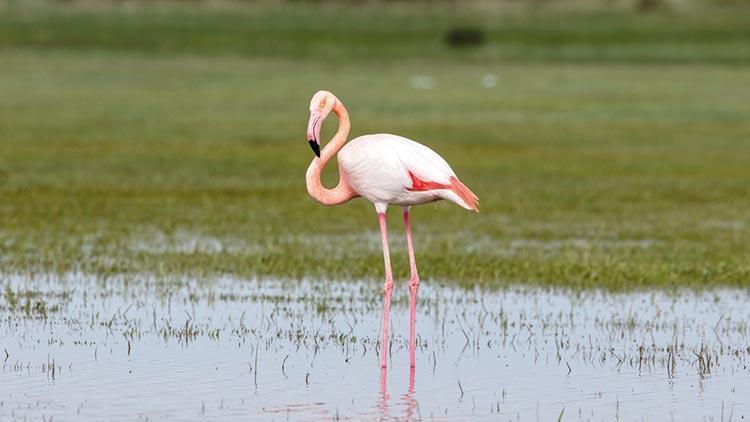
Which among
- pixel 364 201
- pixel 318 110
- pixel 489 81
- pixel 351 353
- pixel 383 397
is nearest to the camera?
pixel 383 397

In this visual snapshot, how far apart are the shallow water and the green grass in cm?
124

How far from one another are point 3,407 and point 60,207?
11.7 meters

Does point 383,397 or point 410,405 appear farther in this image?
point 383,397

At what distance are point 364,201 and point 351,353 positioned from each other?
11.4 m

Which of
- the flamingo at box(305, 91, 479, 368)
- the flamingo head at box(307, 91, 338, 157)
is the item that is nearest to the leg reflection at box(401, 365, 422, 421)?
the flamingo at box(305, 91, 479, 368)

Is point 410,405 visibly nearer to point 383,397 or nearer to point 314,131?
point 383,397

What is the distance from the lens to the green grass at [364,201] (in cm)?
1728

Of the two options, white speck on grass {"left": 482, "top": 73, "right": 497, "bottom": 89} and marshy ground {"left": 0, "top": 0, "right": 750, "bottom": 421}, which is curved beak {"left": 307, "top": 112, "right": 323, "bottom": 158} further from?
white speck on grass {"left": 482, "top": 73, "right": 497, "bottom": 89}

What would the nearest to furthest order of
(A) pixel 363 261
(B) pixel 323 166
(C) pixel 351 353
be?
(C) pixel 351 353 → (B) pixel 323 166 → (A) pixel 363 261

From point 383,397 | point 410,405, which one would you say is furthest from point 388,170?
point 410,405

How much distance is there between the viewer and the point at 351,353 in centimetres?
1246

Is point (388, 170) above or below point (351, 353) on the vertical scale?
above

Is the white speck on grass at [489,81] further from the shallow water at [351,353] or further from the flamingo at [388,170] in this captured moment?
the flamingo at [388,170]

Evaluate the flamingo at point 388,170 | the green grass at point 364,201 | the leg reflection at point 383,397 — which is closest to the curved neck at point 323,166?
the flamingo at point 388,170
